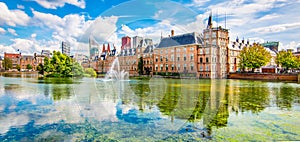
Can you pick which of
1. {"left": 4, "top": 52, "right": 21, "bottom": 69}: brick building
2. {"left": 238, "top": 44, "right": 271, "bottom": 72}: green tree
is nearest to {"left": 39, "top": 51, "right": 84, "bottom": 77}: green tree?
{"left": 238, "top": 44, "right": 271, "bottom": 72}: green tree

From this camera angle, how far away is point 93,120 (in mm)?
7367

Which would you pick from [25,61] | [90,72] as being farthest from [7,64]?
[90,72]

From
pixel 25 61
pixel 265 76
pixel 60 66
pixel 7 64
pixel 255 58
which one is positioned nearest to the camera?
pixel 265 76

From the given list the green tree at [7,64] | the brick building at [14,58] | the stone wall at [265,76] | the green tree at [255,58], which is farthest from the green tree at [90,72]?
the brick building at [14,58]

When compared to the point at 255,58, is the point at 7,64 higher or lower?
higher

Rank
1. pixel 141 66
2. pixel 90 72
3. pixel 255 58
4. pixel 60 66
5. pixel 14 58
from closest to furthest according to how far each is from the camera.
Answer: pixel 90 72
pixel 255 58
pixel 60 66
pixel 141 66
pixel 14 58

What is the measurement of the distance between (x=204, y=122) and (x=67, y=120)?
509 cm

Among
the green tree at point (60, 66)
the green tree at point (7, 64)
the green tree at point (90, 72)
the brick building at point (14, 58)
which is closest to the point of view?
the green tree at point (90, 72)

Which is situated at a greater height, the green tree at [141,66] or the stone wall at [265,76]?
the green tree at [141,66]

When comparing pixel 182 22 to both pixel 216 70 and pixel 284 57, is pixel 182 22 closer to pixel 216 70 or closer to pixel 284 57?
pixel 216 70

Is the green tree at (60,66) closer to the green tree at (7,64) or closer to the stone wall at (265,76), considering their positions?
the stone wall at (265,76)

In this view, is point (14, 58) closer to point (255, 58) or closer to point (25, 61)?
point (25, 61)

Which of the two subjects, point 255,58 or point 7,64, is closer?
point 255,58

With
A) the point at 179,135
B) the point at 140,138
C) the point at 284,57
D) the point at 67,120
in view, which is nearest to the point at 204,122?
the point at 179,135
